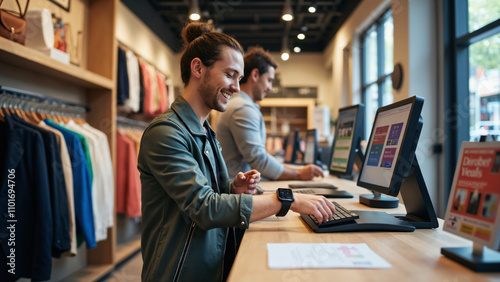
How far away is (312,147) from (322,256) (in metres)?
2.43

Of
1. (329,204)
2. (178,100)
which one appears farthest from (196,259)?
(178,100)

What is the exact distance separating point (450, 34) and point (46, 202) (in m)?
3.76

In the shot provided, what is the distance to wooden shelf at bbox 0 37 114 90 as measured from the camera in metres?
2.00

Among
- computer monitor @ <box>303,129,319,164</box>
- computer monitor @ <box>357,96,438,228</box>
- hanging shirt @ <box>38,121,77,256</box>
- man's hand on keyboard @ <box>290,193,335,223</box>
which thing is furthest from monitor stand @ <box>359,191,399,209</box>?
hanging shirt @ <box>38,121,77,256</box>

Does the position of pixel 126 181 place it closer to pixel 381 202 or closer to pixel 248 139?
pixel 248 139

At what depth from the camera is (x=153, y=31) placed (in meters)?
6.45

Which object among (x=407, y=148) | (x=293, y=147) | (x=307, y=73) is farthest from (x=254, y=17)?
(x=407, y=148)

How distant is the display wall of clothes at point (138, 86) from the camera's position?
414 centimetres

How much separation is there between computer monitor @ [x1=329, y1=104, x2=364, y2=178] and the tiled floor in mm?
2143

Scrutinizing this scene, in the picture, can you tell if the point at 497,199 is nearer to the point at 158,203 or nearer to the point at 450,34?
the point at 158,203

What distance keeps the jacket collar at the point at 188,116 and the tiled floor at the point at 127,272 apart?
2356mm

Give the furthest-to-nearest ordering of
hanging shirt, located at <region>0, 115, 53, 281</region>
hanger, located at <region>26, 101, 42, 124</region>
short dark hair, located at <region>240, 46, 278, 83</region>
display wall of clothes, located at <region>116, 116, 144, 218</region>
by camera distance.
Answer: display wall of clothes, located at <region>116, 116, 144, 218</region> < short dark hair, located at <region>240, 46, 278, 83</region> < hanger, located at <region>26, 101, 42, 124</region> < hanging shirt, located at <region>0, 115, 53, 281</region>

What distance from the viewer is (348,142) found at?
6.66ft

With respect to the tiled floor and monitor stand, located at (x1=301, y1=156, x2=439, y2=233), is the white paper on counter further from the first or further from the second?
the tiled floor
